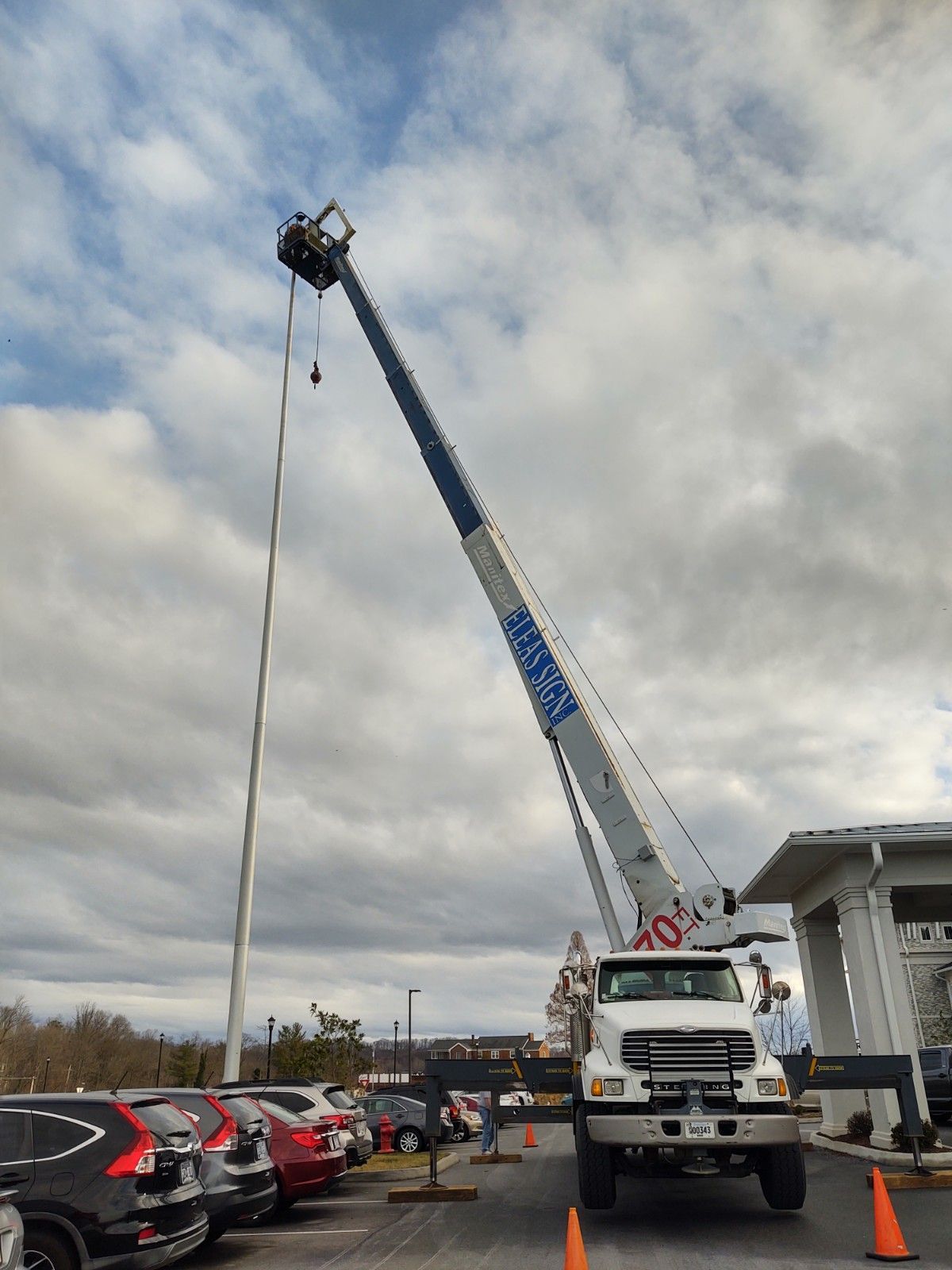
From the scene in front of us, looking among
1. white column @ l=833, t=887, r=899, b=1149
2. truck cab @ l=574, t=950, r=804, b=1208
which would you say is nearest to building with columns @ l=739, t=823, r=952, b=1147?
white column @ l=833, t=887, r=899, b=1149

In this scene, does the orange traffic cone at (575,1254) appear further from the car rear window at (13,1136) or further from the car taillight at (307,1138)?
the car taillight at (307,1138)

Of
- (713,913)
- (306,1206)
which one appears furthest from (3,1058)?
(713,913)

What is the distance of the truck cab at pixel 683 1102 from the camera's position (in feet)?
28.3

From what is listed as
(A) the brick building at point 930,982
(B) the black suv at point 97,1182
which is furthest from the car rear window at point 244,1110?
(A) the brick building at point 930,982

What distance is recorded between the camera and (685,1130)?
863cm

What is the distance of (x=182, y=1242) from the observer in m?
6.97

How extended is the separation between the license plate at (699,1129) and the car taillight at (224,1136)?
14.1ft

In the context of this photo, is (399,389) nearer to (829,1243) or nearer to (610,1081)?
(610,1081)

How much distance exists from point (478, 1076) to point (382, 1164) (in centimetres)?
792

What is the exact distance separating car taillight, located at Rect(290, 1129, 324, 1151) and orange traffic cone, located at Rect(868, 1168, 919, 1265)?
20.1 feet

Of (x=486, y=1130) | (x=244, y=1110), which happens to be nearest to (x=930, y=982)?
(x=486, y=1130)

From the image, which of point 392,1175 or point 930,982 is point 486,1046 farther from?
point 392,1175

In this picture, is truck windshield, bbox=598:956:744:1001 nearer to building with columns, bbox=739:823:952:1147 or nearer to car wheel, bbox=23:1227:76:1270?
building with columns, bbox=739:823:952:1147

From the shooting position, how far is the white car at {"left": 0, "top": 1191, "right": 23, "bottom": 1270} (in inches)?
197
